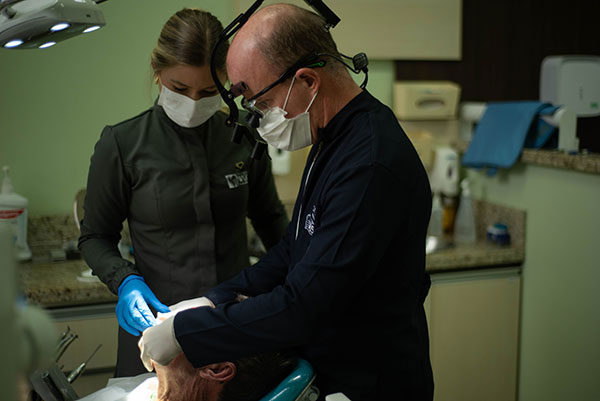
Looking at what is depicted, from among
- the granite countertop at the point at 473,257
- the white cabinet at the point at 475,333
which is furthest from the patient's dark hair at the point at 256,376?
the white cabinet at the point at 475,333

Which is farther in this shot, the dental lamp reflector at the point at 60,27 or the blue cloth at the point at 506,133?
the blue cloth at the point at 506,133

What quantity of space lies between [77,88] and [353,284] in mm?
1012

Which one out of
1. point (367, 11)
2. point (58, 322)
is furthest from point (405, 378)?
point (367, 11)

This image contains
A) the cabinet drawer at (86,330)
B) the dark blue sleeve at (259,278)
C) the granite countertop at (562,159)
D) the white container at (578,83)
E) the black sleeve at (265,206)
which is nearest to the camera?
the dark blue sleeve at (259,278)

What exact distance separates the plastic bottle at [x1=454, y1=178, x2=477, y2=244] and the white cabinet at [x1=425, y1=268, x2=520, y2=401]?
0.25 meters

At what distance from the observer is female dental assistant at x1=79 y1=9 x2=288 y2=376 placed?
1.44m

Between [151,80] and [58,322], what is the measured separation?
3.02 feet

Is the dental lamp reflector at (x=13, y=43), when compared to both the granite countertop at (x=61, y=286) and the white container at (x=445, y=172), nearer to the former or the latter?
the granite countertop at (x=61, y=286)

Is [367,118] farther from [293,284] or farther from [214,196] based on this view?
[214,196]

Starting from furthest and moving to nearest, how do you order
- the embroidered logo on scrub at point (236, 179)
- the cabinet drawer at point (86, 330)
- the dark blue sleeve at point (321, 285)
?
1. the cabinet drawer at point (86, 330)
2. the embroidered logo on scrub at point (236, 179)
3. the dark blue sleeve at point (321, 285)

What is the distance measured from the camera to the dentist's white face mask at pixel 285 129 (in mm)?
1269

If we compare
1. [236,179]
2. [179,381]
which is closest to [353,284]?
[179,381]

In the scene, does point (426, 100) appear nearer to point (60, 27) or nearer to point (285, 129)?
point (285, 129)

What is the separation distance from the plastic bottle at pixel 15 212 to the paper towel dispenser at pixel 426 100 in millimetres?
1629
